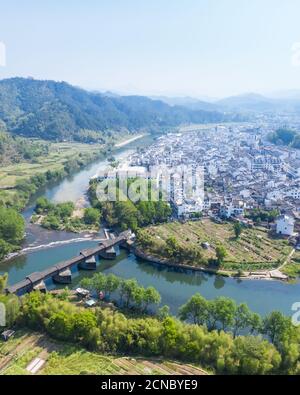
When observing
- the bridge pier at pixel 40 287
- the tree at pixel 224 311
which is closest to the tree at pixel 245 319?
the tree at pixel 224 311

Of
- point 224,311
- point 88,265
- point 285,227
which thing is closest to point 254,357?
point 224,311

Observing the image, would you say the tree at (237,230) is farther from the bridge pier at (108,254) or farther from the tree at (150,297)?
the tree at (150,297)

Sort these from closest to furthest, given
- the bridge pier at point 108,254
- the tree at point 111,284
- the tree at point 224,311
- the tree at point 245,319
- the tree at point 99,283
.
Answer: the tree at point 245,319 → the tree at point 224,311 → the tree at point 111,284 → the tree at point 99,283 → the bridge pier at point 108,254

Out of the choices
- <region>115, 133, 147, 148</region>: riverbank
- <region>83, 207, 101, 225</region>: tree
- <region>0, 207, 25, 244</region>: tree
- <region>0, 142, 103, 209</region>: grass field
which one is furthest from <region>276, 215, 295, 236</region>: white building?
<region>115, 133, 147, 148</region>: riverbank

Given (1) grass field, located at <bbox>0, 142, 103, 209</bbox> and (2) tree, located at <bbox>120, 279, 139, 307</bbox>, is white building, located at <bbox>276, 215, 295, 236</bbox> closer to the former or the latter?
(2) tree, located at <bbox>120, 279, 139, 307</bbox>

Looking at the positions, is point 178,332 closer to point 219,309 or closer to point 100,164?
point 219,309

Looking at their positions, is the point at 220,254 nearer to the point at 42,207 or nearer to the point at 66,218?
the point at 66,218

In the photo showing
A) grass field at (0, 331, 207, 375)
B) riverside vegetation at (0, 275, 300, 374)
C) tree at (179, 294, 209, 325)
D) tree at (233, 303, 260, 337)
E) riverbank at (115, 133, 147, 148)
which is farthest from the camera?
riverbank at (115, 133, 147, 148)
